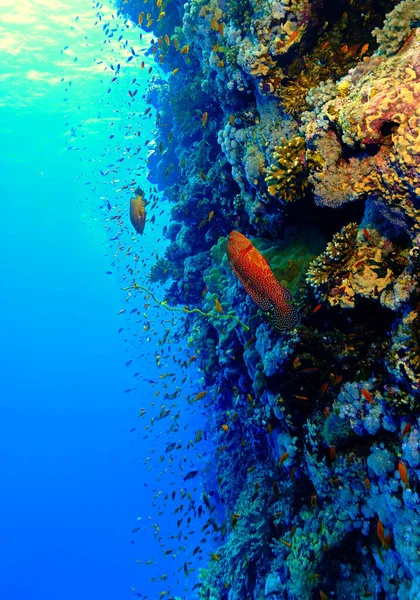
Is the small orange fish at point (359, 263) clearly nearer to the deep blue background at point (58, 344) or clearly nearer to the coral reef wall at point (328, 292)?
the coral reef wall at point (328, 292)

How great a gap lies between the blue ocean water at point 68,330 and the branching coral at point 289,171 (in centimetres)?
2267

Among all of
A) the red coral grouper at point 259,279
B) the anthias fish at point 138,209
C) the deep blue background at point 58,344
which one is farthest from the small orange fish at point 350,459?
the deep blue background at point 58,344

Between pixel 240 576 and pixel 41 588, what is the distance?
62.1 m

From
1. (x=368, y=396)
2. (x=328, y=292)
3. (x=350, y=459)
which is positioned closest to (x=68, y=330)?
(x=350, y=459)

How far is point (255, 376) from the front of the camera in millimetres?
5836

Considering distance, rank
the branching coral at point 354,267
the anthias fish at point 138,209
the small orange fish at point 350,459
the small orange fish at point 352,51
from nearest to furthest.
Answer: the branching coral at point 354,267, the small orange fish at point 350,459, the small orange fish at point 352,51, the anthias fish at point 138,209

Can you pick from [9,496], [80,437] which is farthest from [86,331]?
[9,496]

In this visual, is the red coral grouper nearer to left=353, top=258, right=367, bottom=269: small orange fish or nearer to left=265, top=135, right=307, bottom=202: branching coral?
left=353, top=258, right=367, bottom=269: small orange fish

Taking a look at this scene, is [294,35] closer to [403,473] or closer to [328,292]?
[328,292]

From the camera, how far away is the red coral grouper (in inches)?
136

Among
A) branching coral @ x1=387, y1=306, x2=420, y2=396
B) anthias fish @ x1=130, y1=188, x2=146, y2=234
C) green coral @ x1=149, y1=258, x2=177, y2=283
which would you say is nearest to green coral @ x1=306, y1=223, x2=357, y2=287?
branching coral @ x1=387, y1=306, x2=420, y2=396

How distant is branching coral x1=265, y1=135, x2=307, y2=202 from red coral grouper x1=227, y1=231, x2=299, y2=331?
151 centimetres

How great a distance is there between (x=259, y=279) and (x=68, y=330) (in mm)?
85372

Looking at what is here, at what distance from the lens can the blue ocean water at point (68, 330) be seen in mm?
29359
